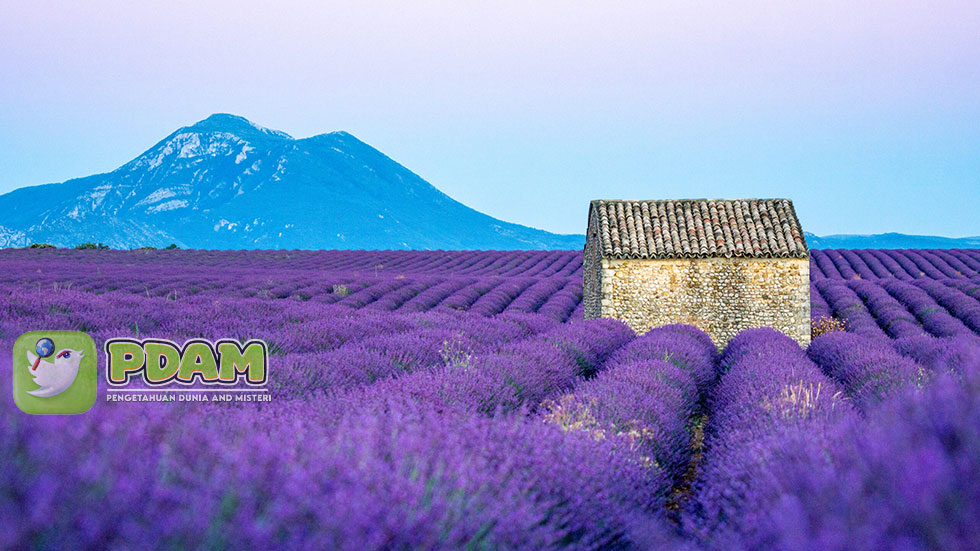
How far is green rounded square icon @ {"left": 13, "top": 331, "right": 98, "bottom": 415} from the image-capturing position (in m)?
1.97

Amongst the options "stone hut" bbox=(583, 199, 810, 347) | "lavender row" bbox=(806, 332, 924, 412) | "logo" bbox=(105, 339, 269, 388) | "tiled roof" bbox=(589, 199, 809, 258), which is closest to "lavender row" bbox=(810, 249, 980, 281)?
"tiled roof" bbox=(589, 199, 809, 258)

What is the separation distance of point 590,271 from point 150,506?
16.0m

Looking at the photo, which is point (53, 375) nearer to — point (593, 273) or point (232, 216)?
point (593, 273)

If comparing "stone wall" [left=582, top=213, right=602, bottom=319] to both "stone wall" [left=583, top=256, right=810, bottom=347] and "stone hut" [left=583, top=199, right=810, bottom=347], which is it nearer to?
"stone hut" [left=583, top=199, right=810, bottom=347]

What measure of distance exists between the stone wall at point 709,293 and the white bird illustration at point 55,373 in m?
12.6

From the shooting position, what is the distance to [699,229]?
1516 cm

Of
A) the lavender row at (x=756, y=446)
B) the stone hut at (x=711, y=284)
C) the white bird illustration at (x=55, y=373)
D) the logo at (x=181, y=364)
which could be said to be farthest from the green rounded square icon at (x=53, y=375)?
the stone hut at (x=711, y=284)

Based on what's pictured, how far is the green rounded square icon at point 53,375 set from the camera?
6.46 ft

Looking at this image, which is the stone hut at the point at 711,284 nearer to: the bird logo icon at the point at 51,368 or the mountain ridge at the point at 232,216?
the bird logo icon at the point at 51,368

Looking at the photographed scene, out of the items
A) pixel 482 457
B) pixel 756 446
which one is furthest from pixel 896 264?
pixel 482 457

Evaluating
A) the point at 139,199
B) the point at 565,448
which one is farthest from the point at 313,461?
the point at 139,199

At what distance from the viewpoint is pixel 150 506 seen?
1402 millimetres

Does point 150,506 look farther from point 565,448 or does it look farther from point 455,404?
point 455,404

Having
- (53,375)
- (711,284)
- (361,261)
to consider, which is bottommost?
(53,375)
